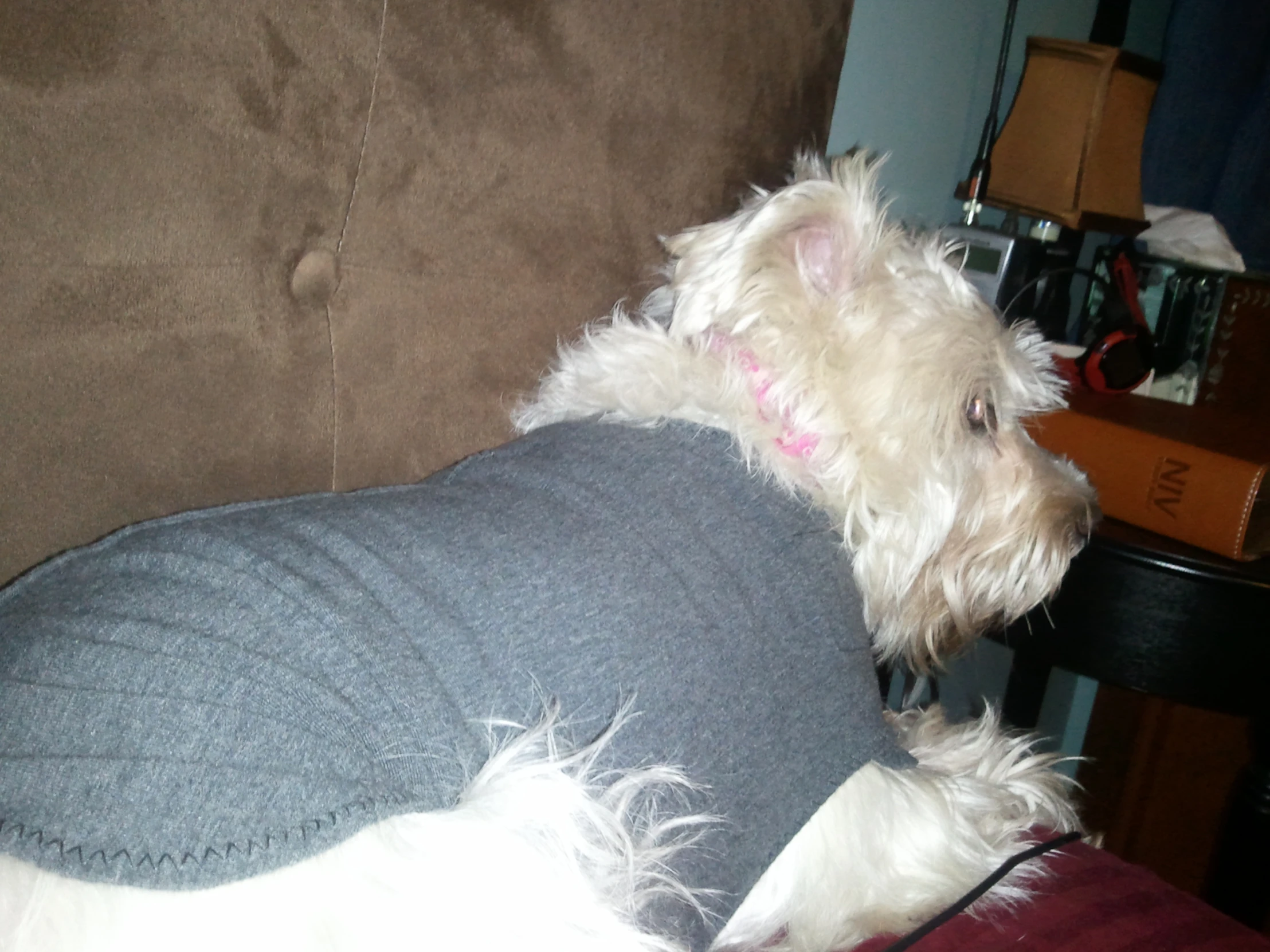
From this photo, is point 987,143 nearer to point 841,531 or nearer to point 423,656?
point 841,531

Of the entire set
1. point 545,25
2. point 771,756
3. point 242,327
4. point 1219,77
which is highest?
point 1219,77

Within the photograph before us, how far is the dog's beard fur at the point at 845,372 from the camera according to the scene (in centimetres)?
117

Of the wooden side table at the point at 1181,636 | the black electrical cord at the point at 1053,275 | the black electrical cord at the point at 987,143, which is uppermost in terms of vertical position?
the black electrical cord at the point at 987,143

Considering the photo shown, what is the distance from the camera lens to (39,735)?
0.66 meters

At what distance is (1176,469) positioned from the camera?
149 centimetres

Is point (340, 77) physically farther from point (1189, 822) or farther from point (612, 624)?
point (1189, 822)

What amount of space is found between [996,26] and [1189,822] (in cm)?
212

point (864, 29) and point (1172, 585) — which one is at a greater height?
point (864, 29)

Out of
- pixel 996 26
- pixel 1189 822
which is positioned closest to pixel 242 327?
pixel 996 26

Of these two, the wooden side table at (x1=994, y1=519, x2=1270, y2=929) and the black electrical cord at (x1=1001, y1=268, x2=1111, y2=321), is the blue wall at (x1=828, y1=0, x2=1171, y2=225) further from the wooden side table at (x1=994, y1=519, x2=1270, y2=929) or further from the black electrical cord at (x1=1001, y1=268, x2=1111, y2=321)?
the wooden side table at (x1=994, y1=519, x2=1270, y2=929)

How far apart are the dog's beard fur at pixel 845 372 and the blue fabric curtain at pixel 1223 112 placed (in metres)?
1.76

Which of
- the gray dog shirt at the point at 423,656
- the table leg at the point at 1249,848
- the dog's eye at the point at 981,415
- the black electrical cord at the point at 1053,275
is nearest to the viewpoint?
the gray dog shirt at the point at 423,656

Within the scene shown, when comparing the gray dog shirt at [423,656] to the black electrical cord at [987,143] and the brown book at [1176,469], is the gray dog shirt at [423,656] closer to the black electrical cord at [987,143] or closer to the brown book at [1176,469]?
the brown book at [1176,469]

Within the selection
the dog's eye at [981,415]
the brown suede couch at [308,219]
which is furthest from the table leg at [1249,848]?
the brown suede couch at [308,219]
